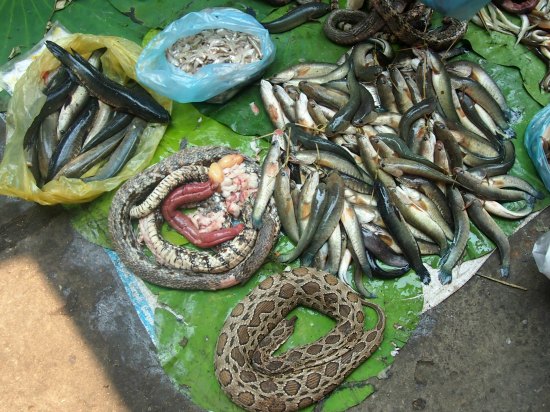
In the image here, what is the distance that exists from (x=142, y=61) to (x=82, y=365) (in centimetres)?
226

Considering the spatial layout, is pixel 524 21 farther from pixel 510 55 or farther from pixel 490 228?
pixel 490 228

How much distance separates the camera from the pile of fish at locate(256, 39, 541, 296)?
3.62m

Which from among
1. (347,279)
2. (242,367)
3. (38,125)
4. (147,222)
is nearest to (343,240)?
(347,279)

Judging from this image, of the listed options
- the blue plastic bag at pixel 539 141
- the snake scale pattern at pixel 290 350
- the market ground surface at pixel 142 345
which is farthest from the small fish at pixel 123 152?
the blue plastic bag at pixel 539 141

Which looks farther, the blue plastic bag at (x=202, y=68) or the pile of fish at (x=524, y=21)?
the pile of fish at (x=524, y=21)

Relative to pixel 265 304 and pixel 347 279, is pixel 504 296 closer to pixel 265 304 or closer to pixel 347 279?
pixel 347 279

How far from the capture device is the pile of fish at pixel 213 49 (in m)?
4.21

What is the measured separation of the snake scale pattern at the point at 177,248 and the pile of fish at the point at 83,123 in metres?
0.31

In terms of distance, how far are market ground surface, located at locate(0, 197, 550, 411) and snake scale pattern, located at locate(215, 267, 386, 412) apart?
1.06 ft

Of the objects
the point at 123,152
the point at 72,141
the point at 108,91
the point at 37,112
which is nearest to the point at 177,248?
the point at 123,152

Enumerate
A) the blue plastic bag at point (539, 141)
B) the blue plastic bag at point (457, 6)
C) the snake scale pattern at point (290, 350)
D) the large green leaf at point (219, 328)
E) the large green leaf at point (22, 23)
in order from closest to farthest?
the snake scale pattern at point (290, 350) → the large green leaf at point (219, 328) → the blue plastic bag at point (457, 6) → the blue plastic bag at point (539, 141) → the large green leaf at point (22, 23)

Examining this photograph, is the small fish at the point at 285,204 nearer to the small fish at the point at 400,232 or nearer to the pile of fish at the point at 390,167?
the pile of fish at the point at 390,167

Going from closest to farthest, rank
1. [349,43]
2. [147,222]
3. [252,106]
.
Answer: [147,222] → [252,106] → [349,43]

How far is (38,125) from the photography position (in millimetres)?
4008
